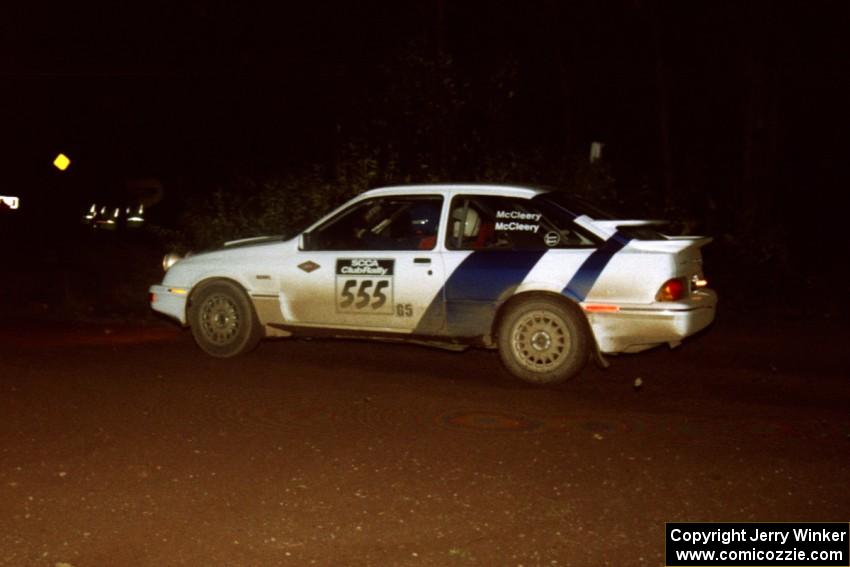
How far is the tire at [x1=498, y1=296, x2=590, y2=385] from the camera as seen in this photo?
8.50 meters

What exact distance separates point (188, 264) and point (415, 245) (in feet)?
7.45

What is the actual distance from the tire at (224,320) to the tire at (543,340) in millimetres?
2392

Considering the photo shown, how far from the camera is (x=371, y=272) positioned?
912cm

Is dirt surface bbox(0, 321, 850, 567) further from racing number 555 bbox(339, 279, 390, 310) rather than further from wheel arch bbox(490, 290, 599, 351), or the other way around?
racing number 555 bbox(339, 279, 390, 310)

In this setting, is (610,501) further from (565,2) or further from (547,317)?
(565,2)

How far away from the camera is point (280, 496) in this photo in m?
5.52

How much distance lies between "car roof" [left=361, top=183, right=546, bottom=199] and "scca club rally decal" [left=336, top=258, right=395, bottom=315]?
63 centimetres

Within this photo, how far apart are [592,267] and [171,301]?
4.04 meters

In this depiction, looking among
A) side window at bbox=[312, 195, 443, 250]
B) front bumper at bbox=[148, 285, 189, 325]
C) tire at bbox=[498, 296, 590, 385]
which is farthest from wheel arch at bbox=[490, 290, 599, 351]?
front bumper at bbox=[148, 285, 189, 325]

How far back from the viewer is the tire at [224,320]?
9.66 m

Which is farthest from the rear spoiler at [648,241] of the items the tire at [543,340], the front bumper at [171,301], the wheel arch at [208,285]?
the front bumper at [171,301]

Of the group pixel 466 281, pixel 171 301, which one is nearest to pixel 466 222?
pixel 466 281

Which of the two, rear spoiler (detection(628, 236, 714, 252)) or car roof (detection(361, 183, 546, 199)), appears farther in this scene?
car roof (detection(361, 183, 546, 199))

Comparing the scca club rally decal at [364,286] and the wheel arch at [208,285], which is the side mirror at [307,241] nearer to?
the scca club rally decal at [364,286]
